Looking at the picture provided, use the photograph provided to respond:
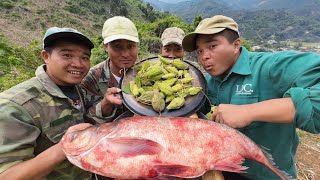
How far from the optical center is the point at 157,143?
1.82 m

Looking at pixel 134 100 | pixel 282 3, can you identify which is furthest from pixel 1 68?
pixel 282 3

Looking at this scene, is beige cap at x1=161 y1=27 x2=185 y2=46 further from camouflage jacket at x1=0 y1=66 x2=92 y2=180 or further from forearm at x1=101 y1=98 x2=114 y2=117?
camouflage jacket at x1=0 y1=66 x2=92 y2=180

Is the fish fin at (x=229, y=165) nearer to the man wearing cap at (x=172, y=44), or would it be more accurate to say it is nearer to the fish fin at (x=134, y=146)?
the fish fin at (x=134, y=146)

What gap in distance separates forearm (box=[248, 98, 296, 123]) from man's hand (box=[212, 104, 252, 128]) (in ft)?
0.12

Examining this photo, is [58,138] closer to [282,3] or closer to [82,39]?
[82,39]

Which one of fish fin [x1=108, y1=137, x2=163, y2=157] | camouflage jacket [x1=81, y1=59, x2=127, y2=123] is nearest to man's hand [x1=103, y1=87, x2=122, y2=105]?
camouflage jacket [x1=81, y1=59, x2=127, y2=123]

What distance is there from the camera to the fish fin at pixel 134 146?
1.76m

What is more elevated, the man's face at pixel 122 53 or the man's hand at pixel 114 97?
the man's face at pixel 122 53

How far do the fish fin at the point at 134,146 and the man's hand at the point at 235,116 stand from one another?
63cm

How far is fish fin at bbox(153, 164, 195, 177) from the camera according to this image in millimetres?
1763

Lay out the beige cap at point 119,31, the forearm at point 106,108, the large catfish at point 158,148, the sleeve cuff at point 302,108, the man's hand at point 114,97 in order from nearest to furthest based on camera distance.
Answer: the large catfish at point 158,148
the sleeve cuff at point 302,108
the man's hand at point 114,97
the forearm at point 106,108
the beige cap at point 119,31

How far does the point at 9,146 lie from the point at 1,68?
8852 millimetres

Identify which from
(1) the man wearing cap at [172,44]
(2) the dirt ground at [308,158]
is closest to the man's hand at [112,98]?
(1) the man wearing cap at [172,44]

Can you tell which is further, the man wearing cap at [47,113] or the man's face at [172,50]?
the man's face at [172,50]
